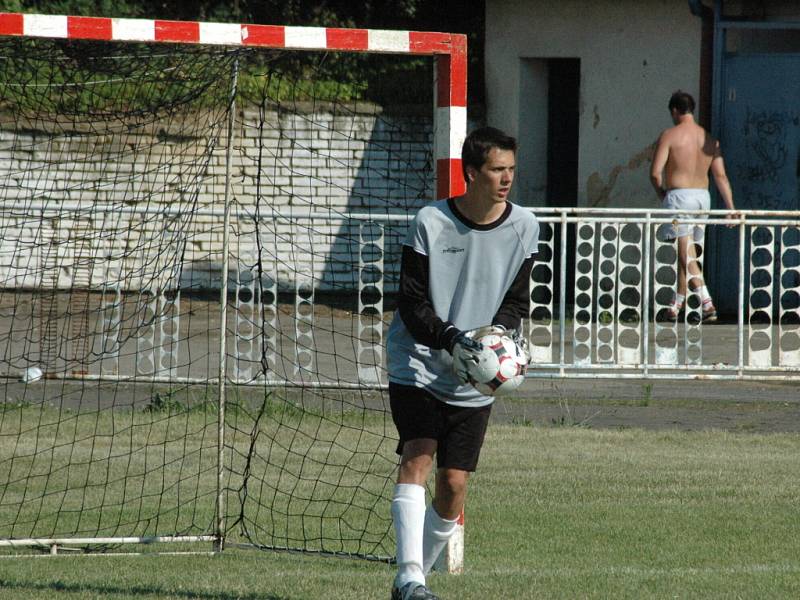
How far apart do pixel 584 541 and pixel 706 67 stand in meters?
10.3

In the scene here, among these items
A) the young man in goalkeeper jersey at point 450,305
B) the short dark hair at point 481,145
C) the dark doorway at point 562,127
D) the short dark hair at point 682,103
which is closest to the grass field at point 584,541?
the young man in goalkeeper jersey at point 450,305

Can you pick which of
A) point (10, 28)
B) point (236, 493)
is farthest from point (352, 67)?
point (10, 28)

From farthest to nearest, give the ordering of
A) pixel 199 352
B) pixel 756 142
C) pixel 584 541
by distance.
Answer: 1. pixel 756 142
2. pixel 199 352
3. pixel 584 541

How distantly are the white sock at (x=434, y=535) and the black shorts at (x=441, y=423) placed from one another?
0.27m

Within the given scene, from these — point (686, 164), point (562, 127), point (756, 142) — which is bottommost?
point (686, 164)

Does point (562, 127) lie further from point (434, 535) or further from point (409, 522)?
point (409, 522)

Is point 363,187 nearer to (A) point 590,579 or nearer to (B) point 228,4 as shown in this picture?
(B) point 228,4

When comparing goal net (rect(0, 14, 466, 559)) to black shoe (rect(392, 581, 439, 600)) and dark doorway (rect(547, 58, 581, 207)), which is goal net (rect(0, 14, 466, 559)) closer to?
black shoe (rect(392, 581, 439, 600))

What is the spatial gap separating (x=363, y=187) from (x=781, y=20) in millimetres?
5255

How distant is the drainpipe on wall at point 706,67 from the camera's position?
1589 centimetres

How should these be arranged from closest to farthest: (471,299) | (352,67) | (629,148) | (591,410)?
(471,299) < (591,410) < (629,148) < (352,67)

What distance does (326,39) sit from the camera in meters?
6.28

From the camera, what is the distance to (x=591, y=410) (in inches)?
418

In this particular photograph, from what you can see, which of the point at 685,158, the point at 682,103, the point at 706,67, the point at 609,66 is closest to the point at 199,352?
the point at 685,158
